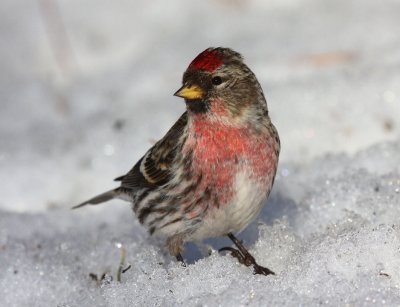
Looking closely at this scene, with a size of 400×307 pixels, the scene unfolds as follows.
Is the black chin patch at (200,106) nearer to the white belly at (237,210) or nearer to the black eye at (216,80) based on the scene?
the black eye at (216,80)

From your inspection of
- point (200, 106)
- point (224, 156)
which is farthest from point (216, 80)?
point (224, 156)

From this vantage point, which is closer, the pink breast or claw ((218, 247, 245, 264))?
the pink breast

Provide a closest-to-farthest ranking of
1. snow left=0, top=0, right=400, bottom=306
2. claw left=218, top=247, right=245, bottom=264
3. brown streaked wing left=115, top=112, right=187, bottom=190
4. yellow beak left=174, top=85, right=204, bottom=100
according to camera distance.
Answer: snow left=0, top=0, right=400, bottom=306 < yellow beak left=174, top=85, right=204, bottom=100 < claw left=218, top=247, right=245, bottom=264 < brown streaked wing left=115, top=112, right=187, bottom=190

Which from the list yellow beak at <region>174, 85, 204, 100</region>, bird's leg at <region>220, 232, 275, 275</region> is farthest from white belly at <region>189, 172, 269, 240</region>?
yellow beak at <region>174, 85, 204, 100</region>

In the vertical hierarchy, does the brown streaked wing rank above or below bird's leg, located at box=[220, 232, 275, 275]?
above

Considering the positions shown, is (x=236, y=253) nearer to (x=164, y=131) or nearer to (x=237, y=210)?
(x=237, y=210)

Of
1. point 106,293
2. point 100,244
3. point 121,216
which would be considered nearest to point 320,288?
point 106,293

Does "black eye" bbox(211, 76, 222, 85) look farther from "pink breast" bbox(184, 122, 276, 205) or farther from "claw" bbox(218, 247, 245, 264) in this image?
"claw" bbox(218, 247, 245, 264)
